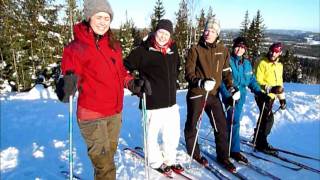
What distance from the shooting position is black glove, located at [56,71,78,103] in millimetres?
3016

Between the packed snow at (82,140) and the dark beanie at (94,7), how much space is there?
2362 millimetres

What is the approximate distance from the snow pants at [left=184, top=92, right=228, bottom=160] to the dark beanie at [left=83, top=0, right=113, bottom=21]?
2.18 meters

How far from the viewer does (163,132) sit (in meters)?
4.73

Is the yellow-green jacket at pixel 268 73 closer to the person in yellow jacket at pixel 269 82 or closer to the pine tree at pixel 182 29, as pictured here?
the person in yellow jacket at pixel 269 82

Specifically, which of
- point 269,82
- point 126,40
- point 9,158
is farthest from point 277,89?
point 126,40

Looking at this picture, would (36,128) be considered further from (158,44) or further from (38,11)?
(38,11)

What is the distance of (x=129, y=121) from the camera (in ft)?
29.5

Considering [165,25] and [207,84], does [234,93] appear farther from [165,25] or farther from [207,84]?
[165,25]

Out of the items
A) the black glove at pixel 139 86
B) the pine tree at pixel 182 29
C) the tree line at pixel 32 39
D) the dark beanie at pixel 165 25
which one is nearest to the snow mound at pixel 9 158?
the black glove at pixel 139 86

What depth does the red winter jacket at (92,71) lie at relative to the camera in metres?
3.19

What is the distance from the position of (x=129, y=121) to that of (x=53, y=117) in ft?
7.02

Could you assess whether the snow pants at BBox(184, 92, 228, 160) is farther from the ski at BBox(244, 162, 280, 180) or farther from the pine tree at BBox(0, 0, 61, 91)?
the pine tree at BBox(0, 0, 61, 91)

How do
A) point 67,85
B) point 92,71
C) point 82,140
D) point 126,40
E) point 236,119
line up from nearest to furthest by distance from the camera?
1. point 67,85
2. point 92,71
3. point 236,119
4. point 82,140
5. point 126,40

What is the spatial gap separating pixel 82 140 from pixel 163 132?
2462 millimetres
